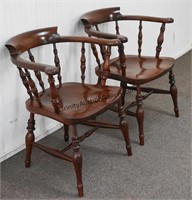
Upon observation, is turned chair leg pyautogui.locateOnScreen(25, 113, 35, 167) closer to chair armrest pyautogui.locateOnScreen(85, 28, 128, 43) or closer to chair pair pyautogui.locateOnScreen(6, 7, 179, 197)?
chair pair pyautogui.locateOnScreen(6, 7, 179, 197)

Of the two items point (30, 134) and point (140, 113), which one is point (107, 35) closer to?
point (140, 113)

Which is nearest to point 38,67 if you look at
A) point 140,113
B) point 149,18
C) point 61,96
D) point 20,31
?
point 61,96

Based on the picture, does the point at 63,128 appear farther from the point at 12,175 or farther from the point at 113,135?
the point at 12,175

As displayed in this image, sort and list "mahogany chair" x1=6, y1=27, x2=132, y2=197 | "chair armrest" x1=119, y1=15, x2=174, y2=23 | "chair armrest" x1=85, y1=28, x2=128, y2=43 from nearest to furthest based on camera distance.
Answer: "mahogany chair" x1=6, y1=27, x2=132, y2=197 < "chair armrest" x1=85, y1=28, x2=128, y2=43 < "chair armrest" x1=119, y1=15, x2=174, y2=23

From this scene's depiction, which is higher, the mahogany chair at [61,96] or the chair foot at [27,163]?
the mahogany chair at [61,96]

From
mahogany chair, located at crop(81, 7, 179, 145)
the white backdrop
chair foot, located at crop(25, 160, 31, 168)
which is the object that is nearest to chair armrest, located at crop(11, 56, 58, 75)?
the white backdrop

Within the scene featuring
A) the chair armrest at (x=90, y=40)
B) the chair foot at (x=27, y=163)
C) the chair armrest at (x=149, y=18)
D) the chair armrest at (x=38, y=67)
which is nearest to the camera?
the chair armrest at (x=38, y=67)

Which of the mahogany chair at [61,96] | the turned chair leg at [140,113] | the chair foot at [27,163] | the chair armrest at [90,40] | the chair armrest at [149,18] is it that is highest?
the chair armrest at [149,18]

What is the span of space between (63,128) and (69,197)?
79 cm

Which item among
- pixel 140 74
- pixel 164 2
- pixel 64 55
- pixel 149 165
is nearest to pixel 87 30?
pixel 64 55

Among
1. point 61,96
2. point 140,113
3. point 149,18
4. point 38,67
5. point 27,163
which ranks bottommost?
point 27,163

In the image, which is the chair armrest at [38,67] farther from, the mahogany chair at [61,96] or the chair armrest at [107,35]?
the chair armrest at [107,35]

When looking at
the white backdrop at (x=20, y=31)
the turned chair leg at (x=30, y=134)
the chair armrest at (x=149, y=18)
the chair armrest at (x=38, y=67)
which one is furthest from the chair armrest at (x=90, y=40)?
the chair armrest at (x=149, y=18)

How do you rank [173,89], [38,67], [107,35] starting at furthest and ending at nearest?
[173,89] < [107,35] < [38,67]
